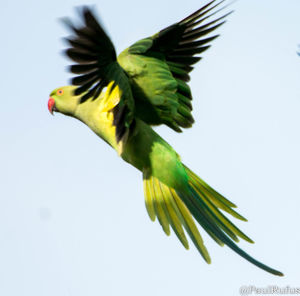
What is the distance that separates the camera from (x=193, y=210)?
13.9ft

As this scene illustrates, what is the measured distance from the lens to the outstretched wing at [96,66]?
345 cm

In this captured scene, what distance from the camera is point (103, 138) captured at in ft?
14.2

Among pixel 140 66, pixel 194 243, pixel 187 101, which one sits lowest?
pixel 194 243

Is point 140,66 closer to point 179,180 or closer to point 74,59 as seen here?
point 74,59

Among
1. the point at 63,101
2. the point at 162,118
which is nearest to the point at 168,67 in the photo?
the point at 162,118

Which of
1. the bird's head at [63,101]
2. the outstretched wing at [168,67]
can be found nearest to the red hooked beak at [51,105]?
the bird's head at [63,101]

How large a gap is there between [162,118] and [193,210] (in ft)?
2.56

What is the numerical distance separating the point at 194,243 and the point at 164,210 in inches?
14.3

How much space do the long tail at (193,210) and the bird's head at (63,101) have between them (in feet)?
2.81

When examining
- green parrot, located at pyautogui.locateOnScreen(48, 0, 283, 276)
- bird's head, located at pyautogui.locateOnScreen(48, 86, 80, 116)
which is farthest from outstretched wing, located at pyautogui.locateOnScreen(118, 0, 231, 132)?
bird's head, located at pyautogui.locateOnScreen(48, 86, 80, 116)

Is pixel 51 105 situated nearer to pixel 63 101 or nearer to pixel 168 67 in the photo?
pixel 63 101

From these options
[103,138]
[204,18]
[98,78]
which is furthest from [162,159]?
[204,18]

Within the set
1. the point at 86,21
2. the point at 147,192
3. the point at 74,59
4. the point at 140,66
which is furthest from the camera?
the point at 147,192

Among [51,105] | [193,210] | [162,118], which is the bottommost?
[193,210]
